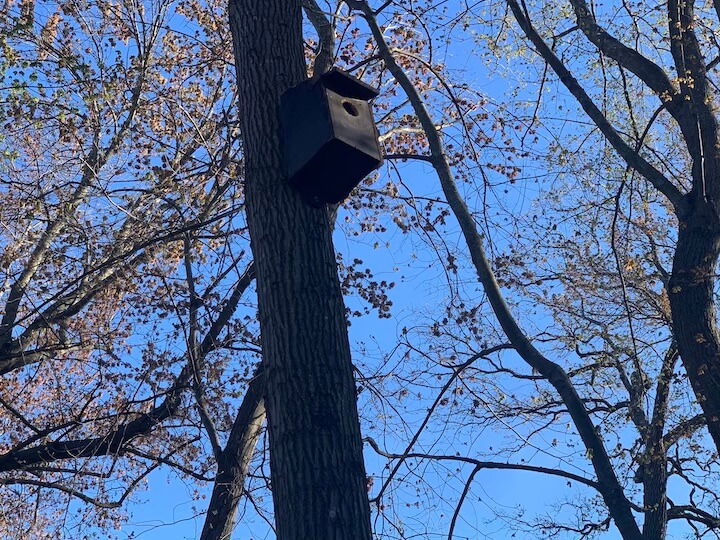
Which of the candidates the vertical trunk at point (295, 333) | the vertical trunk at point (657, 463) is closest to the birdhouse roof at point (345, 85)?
the vertical trunk at point (295, 333)

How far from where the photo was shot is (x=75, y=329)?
717cm

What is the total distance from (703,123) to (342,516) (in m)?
5.12

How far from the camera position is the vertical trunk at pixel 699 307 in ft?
18.9

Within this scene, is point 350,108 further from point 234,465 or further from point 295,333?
point 234,465

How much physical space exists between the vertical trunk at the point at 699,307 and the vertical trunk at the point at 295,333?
372 cm

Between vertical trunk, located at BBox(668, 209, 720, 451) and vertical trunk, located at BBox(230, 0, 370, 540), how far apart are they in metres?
3.72

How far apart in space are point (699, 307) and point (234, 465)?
3645 millimetres

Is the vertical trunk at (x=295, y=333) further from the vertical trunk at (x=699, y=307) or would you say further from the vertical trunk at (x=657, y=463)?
the vertical trunk at (x=657, y=463)

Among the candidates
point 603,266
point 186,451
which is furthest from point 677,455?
point 186,451

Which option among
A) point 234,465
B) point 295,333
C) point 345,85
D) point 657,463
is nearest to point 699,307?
point 657,463

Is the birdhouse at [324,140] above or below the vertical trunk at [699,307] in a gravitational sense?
below

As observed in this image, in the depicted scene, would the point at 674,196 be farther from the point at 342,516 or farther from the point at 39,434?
the point at 39,434

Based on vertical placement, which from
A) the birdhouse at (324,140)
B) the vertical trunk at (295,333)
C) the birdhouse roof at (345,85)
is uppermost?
the birdhouse roof at (345,85)

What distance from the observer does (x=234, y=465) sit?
19.9 feet
